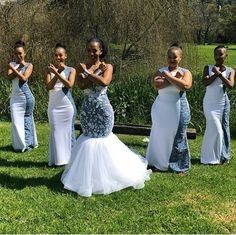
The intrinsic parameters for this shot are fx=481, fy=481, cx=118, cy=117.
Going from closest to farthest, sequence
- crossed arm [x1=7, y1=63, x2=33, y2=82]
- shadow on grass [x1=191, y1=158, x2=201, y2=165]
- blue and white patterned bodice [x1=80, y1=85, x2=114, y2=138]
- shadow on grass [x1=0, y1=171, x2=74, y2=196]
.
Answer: blue and white patterned bodice [x1=80, y1=85, x2=114, y2=138], shadow on grass [x1=0, y1=171, x2=74, y2=196], shadow on grass [x1=191, y1=158, x2=201, y2=165], crossed arm [x1=7, y1=63, x2=33, y2=82]

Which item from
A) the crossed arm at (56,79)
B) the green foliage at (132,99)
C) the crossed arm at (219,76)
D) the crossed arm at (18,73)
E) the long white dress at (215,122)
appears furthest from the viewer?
the green foliage at (132,99)

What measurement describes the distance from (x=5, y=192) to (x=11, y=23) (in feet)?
30.9

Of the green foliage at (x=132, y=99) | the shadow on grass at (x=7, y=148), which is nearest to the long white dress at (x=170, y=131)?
the shadow on grass at (x=7, y=148)

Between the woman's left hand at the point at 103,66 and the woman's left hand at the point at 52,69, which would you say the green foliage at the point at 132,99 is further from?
the woman's left hand at the point at 103,66

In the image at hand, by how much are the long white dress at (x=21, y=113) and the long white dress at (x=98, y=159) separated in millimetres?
2770

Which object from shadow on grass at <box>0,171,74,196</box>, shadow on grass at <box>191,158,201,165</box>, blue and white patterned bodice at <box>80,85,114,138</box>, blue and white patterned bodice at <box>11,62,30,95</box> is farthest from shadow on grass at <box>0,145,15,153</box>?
shadow on grass at <box>191,158,201,165</box>

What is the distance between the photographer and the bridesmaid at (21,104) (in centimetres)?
916

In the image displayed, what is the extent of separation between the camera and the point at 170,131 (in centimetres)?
752

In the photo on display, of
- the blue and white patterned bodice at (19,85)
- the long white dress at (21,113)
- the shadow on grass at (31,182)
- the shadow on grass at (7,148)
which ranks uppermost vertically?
the blue and white patterned bodice at (19,85)

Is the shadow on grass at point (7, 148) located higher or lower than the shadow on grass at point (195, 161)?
lower

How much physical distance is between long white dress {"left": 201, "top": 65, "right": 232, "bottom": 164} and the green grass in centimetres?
53

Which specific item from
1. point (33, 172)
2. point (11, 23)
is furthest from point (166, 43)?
point (33, 172)

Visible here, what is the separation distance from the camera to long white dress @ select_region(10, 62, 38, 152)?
924 centimetres

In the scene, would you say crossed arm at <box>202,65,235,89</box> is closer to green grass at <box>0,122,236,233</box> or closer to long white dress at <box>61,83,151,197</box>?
green grass at <box>0,122,236,233</box>
